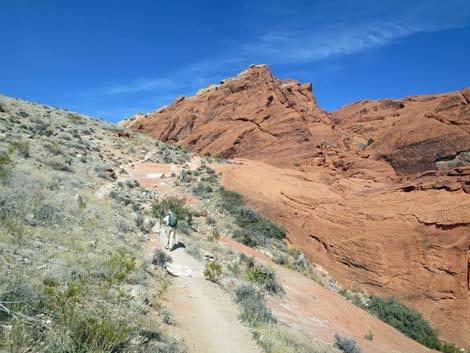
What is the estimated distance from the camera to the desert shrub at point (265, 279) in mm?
9898

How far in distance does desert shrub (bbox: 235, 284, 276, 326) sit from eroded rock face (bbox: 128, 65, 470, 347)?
8704 mm

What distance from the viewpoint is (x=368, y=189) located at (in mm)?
19422

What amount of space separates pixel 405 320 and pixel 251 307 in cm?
847

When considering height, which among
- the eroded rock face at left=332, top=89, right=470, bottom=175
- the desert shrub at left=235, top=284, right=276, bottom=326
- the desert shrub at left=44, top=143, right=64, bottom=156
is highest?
the eroded rock face at left=332, top=89, right=470, bottom=175

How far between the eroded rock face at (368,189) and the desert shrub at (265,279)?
650 cm

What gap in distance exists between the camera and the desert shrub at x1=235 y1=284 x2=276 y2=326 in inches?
260

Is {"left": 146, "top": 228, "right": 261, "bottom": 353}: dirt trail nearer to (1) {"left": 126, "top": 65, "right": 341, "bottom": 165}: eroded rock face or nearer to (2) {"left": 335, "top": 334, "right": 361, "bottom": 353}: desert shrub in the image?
(2) {"left": 335, "top": 334, "right": 361, "bottom": 353}: desert shrub

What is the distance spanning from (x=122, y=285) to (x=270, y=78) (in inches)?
1674

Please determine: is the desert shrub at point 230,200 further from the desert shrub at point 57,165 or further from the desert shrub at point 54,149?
the desert shrub at point 54,149

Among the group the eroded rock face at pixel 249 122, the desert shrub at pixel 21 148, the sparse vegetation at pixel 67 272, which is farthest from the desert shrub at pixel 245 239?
the eroded rock face at pixel 249 122

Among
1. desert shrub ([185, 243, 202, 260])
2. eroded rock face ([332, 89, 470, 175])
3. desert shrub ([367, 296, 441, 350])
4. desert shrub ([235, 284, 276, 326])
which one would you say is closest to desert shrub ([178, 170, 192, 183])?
desert shrub ([185, 243, 202, 260])

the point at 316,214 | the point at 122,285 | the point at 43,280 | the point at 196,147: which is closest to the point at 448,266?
the point at 316,214

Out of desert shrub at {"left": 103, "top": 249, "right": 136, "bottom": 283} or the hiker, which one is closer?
desert shrub at {"left": 103, "top": 249, "right": 136, "bottom": 283}

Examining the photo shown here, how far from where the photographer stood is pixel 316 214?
18016mm
